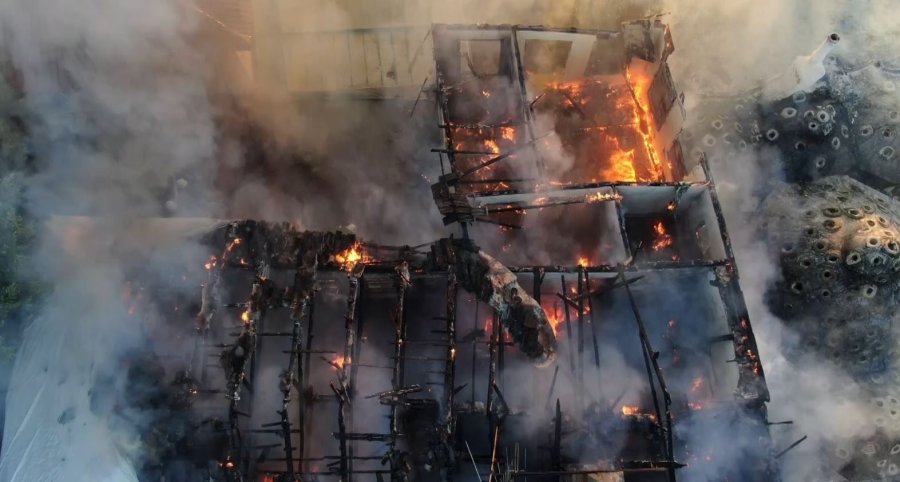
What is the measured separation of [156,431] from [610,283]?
927cm

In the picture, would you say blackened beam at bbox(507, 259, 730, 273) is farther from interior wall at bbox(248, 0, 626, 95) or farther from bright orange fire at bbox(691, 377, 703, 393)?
interior wall at bbox(248, 0, 626, 95)

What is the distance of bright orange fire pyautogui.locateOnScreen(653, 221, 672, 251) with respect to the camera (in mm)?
13320

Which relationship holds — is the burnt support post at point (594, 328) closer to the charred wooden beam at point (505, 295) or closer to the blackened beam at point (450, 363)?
the charred wooden beam at point (505, 295)

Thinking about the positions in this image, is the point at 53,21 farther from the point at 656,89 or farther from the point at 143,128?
the point at 656,89

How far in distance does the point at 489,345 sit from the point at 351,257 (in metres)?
3.30

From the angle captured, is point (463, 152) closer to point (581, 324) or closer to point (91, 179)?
point (581, 324)

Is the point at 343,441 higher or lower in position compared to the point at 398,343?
lower

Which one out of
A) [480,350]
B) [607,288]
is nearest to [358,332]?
[480,350]

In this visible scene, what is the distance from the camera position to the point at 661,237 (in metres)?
13.4

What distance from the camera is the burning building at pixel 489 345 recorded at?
11.3 metres

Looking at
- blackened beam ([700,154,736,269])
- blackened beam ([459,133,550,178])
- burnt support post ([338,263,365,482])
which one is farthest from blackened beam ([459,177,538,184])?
blackened beam ([700,154,736,269])

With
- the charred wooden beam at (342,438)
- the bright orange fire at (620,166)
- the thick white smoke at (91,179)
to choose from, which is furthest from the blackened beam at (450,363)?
the thick white smoke at (91,179)

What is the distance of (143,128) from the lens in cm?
1430

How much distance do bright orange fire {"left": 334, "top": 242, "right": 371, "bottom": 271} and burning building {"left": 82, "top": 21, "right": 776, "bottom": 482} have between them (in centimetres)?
5
